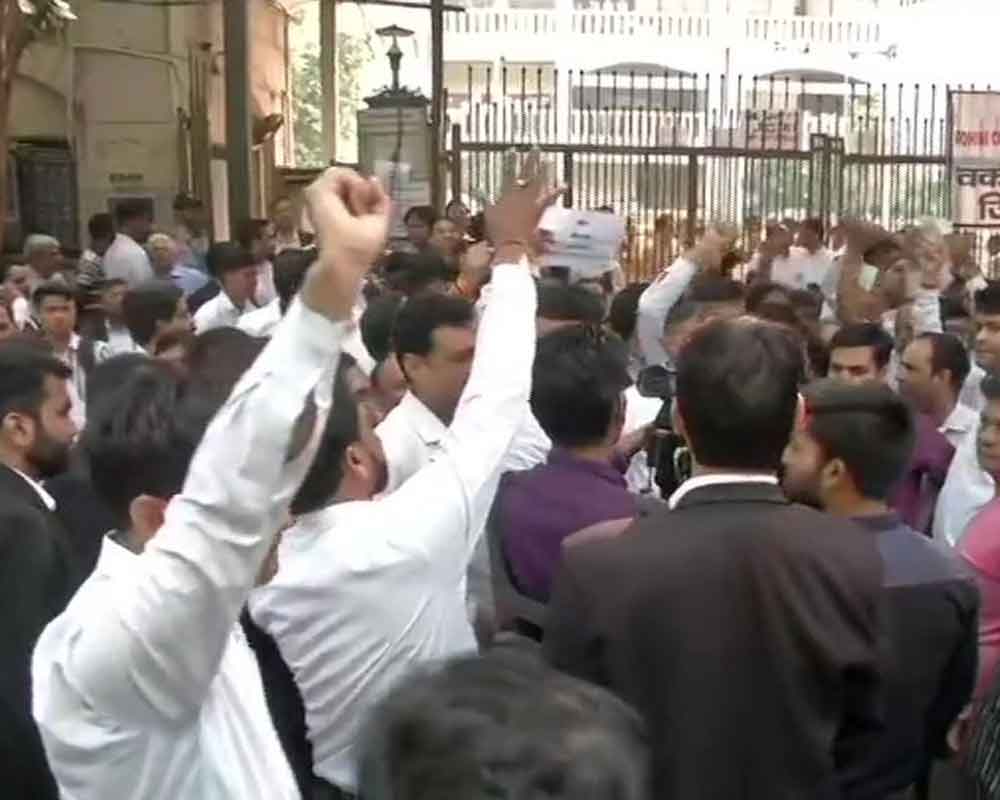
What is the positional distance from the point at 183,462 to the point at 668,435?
2.69 metres

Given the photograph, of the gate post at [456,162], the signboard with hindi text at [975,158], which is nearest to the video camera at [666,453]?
the signboard with hindi text at [975,158]

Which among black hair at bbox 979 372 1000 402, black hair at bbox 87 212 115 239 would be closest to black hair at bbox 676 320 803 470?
black hair at bbox 979 372 1000 402

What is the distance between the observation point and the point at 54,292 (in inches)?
333

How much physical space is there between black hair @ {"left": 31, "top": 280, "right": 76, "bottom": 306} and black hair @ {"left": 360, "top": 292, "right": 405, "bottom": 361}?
2.42 m

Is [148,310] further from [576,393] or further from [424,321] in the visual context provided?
[576,393]

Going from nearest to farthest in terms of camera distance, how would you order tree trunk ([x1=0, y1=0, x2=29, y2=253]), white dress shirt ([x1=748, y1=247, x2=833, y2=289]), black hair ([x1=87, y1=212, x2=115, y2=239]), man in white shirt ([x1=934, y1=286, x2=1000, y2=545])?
man in white shirt ([x1=934, y1=286, x2=1000, y2=545]), white dress shirt ([x1=748, y1=247, x2=833, y2=289]), black hair ([x1=87, y1=212, x2=115, y2=239]), tree trunk ([x1=0, y1=0, x2=29, y2=253])

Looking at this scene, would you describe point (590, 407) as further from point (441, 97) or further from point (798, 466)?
point (441, 97)

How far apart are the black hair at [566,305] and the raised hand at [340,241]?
152 inches

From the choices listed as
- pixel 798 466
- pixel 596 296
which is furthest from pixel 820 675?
pixel 596 296

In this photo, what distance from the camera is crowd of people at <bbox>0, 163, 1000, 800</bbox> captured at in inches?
83.0

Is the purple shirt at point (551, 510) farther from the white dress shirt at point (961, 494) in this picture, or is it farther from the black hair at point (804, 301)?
the black hair at point (804, 301)

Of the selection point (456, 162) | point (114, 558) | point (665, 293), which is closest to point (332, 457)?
point (114, 558)

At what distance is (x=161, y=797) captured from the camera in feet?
7.46

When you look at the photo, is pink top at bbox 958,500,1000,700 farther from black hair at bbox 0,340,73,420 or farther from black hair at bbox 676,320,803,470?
black hair at bbox 0,340,73,420
